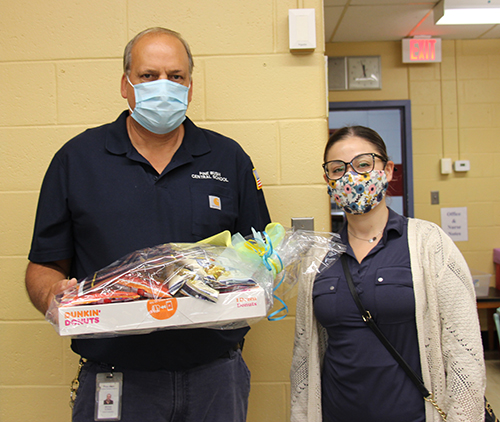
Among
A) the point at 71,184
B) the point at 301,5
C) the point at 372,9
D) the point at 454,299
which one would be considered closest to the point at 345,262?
the point at 454,299

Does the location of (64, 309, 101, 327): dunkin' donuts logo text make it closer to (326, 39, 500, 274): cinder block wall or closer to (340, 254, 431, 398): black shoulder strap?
(340, 254, 431, 398): black shoulder strap

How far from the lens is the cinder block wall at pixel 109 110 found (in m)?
1.62

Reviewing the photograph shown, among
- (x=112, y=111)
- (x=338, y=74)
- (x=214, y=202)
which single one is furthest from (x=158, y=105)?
(x=338, y=74)

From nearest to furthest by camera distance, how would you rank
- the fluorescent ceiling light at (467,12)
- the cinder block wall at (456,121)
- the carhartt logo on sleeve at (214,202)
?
the carhartt logo on sleeve at (214,202) → the fluorescent ceiling light at (467,12) → the cinder block wall at (456,121)

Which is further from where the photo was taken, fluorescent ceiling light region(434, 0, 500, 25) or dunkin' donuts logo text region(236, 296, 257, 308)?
fluorescent ceiling light region(434, 0, 500, 25)

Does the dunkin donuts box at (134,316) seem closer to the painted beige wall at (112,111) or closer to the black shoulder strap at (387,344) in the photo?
the black shoulder strap at (387,344)

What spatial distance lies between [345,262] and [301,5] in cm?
109

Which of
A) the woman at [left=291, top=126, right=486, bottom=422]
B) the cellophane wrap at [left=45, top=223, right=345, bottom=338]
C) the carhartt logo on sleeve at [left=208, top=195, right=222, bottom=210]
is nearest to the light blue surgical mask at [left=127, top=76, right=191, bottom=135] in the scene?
the carhartt logo on sleeve at [left=208, top=195, right=222, bottom=210]

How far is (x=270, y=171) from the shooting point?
1.63 m

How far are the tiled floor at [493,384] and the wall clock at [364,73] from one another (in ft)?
8.66

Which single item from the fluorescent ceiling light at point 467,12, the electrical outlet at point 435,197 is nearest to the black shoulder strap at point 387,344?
the fluorescent ceiling light at point 467,12

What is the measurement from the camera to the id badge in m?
1.07

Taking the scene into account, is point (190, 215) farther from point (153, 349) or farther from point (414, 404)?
point (414, 404)

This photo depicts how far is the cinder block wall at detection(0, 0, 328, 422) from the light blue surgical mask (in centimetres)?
44
